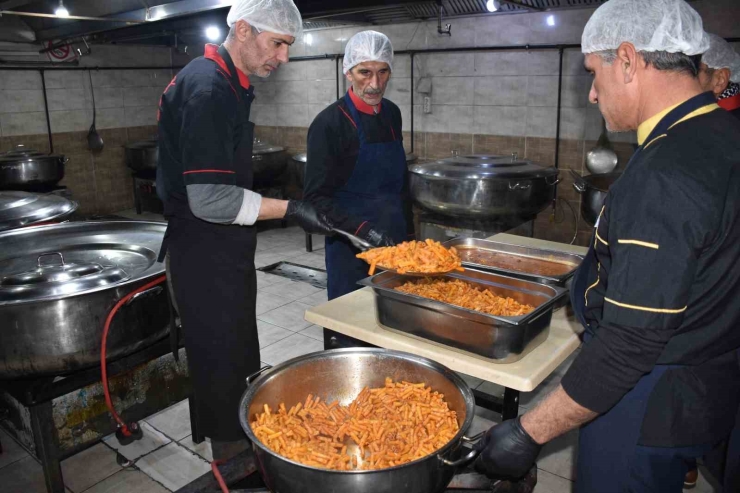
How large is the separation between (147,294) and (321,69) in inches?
196

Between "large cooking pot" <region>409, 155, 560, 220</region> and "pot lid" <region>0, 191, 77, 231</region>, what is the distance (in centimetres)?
229

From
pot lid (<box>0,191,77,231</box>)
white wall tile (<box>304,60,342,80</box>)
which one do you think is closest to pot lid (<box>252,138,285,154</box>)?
white wall tile (<box>304,60,342,80</box>)

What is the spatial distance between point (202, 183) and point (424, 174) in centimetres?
245

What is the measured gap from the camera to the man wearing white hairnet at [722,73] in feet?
8.57

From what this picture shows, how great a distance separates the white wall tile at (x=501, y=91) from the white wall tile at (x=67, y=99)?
5009mm

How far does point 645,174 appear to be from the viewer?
3.80 ft

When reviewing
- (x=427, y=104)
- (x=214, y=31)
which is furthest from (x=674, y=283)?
(x=214, y=31)

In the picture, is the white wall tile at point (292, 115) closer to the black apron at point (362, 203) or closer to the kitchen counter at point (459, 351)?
the black apron at point (362, 203)

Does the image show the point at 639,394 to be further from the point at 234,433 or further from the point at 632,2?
the point at 234,433

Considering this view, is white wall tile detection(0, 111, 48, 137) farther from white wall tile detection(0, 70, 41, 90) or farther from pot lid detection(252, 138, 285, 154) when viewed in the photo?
pot lid detection(252, 138, 285, 154)

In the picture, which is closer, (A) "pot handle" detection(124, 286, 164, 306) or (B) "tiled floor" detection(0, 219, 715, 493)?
(A) "pot handle" detection(124, 286, 164, 306)

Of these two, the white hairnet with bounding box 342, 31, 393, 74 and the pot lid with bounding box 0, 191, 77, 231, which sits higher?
the white hairnet with bounding box 342, 31, 393, 74

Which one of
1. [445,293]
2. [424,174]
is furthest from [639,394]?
[424,174]

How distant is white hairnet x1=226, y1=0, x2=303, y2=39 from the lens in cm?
198
